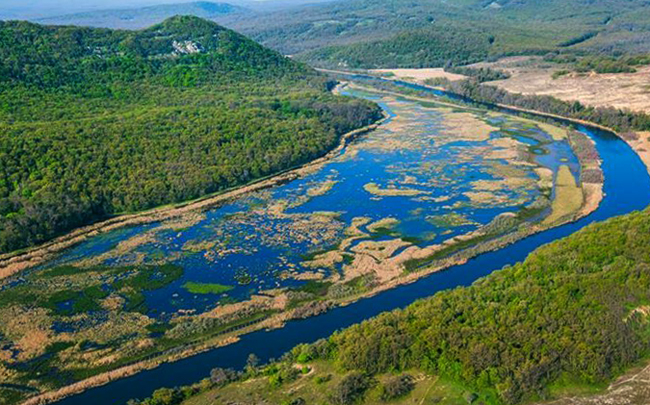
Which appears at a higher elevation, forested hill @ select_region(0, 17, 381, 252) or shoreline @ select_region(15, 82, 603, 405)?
forested hill @ select_region(0, 17, 381, 252)

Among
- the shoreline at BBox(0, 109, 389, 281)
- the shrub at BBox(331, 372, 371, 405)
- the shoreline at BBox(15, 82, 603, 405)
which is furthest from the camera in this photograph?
the shoreline at BBox(0, 109, 389, 281)

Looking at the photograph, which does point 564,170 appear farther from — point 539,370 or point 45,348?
point 45,348

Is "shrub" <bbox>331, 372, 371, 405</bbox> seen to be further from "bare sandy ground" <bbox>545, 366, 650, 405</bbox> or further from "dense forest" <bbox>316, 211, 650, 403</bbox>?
"bare sandy ground" <bbox>545, 366, 650, 405</bbox>

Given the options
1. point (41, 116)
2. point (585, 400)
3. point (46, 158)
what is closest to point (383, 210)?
point (585, 400)

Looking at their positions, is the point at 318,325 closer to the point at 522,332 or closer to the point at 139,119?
the point at 522,332

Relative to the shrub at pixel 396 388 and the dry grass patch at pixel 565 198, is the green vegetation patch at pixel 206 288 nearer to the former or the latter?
the shrub at pixel 396 388

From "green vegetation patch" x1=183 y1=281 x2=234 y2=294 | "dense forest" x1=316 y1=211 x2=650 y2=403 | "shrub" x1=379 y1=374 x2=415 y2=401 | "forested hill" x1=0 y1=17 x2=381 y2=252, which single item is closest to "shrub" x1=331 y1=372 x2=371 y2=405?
"shrub" x1=379 y1=374 x2=415 y2=401
